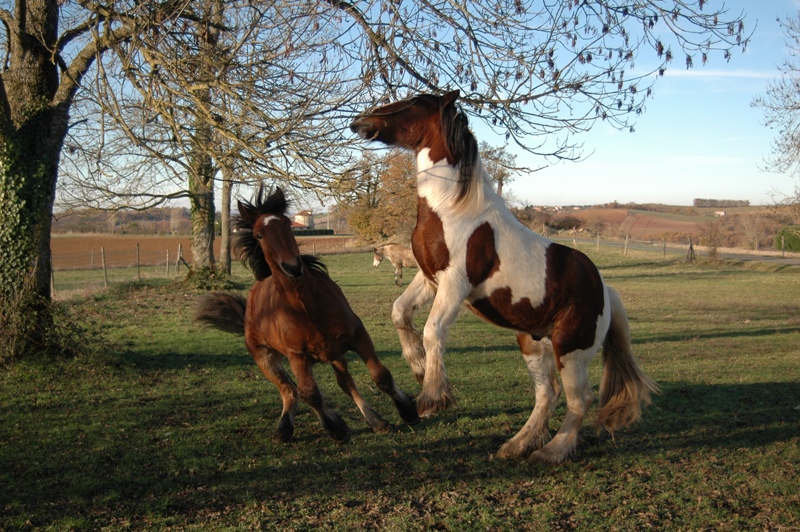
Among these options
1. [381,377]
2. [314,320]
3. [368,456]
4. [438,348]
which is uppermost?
[314,320]

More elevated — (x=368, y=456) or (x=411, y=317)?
(x=411, y=317)

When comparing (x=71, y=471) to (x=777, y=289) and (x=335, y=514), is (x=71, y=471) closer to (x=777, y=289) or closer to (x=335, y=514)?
(x=335, y=514)

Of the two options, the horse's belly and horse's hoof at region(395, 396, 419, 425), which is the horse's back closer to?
horse's hoof at region(395, 396, 419, 425)

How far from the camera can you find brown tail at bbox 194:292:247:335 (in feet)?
23.1

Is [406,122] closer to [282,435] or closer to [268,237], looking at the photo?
[268,237]

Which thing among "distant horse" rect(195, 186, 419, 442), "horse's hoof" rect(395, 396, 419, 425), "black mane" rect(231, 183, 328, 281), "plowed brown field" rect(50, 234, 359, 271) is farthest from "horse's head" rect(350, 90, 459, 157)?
"plowed brown field" rect(50, 234, 359, 271)

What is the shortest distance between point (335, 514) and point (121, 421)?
3240 mm

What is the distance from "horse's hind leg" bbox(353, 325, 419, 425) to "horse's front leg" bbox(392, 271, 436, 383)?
0.53m

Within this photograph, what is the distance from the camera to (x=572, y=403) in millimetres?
5086

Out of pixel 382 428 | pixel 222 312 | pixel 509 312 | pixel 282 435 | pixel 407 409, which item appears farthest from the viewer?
pixel 222 312

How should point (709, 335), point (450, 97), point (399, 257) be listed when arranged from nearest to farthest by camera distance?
point (450, 97), point (709, 335), point (399, 257)

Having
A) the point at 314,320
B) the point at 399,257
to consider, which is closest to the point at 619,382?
the point at 314,320

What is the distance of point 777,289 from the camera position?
23016mm

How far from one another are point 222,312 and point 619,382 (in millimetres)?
4209
